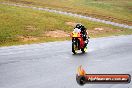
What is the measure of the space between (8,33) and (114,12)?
1385 inches

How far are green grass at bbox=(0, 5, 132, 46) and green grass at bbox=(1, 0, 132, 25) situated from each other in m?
10.0

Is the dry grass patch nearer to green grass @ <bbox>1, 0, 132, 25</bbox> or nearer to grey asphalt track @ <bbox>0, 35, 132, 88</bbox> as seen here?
grey asphalt track @ <bbox>0, 35, 132, 88</bbox>

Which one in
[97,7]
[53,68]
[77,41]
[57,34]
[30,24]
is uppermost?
[53,68]

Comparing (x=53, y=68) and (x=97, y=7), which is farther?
(x=97, y=7)

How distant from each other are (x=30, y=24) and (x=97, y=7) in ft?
95.2

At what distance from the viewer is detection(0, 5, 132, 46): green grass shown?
31.3 m

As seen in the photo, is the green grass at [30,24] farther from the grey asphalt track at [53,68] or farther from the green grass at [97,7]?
the grey asphalt track at [53,68]

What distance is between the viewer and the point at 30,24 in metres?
39.1

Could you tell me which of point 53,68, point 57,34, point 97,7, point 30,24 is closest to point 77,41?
point 53,68

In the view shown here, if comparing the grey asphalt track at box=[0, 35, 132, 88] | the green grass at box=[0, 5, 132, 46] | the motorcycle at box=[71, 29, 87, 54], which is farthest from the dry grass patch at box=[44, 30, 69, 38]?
the grey asphalt track at box=[0, 35, 132, 88]

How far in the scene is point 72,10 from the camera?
5825cm

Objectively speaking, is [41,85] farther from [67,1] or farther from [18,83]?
[67,1]

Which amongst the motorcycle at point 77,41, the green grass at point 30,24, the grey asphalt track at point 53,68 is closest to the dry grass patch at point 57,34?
the green grass at point 30,24

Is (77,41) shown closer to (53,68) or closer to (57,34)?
(53,68)
